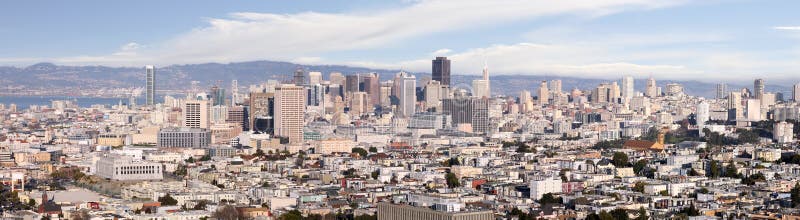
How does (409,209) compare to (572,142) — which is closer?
(409,209)

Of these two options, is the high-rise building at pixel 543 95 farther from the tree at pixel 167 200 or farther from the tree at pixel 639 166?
the tree at pixel 167 200

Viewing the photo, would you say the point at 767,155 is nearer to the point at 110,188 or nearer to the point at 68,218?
the point at 110,188

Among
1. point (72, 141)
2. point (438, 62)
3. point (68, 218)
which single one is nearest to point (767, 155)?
point (68, 218)

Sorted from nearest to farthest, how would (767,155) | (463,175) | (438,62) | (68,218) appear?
1. (68,218)
2. (463,175)
3. (767,155)
4. (438,62)

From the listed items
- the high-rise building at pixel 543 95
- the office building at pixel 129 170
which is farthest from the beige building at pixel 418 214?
the high-rise building at pixel 543 95

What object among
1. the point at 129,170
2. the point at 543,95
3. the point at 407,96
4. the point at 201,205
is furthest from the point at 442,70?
the point at 201,205

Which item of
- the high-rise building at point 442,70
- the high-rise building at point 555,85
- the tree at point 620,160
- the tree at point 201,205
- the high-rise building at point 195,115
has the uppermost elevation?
the high-rise building at point 442,70

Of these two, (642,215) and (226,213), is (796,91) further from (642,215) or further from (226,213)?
(226,213)
